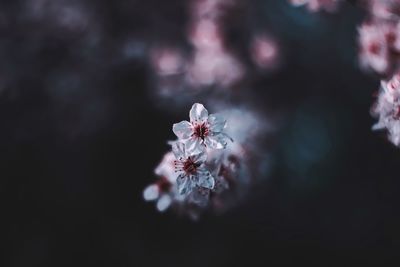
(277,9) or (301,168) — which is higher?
(277,9)

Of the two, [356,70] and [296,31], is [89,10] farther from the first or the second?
[356,70]

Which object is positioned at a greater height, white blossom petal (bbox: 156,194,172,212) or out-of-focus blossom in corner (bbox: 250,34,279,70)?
out-of-focus blossom in corner (bbox: 250,34,279,70)

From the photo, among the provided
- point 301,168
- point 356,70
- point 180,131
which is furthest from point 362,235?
point 180,131

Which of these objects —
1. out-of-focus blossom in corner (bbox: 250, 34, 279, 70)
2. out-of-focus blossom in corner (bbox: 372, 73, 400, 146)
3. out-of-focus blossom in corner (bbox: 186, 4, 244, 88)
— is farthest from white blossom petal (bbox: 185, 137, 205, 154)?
out-of-focus blossom in corner (bbox: 250, 34, 279, 70)

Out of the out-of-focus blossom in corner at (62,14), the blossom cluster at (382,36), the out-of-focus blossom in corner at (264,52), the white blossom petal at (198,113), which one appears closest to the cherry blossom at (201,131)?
the white blossom petal at (198,113)

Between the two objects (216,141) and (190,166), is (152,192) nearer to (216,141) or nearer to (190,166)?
(190,166)

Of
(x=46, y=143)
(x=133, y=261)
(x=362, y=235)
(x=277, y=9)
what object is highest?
(x=277, y=9)

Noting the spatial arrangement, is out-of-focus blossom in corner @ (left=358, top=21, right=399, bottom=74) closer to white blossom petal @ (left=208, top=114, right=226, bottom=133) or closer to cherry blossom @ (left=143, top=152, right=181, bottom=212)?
white blossom petal @ (left=208, top=114, right=226, bottom=133)

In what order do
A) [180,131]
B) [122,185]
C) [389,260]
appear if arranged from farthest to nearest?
[122,185] → [389,260] → [180,131]
